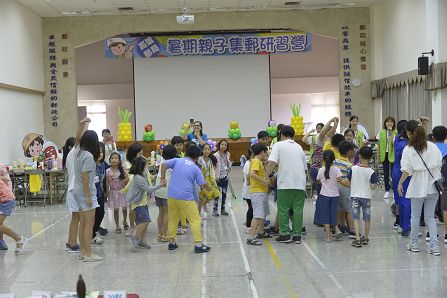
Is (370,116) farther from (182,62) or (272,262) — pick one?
(272,262)

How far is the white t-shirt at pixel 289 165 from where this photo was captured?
23.9ft

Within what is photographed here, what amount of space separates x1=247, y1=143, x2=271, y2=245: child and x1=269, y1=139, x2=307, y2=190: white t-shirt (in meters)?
0.22

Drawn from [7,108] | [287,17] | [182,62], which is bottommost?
[7,108]

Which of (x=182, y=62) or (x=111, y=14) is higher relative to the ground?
(x=111, y=14)

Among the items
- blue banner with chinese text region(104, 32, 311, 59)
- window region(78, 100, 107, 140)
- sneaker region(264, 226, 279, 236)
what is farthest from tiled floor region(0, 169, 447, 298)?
window region(78, 100, 107, 140)

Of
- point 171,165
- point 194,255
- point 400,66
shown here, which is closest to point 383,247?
point 194,255

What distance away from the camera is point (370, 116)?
20.8 metres

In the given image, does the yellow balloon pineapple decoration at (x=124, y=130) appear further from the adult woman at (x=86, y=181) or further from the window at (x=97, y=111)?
the adult woman at (x=86, y=181)

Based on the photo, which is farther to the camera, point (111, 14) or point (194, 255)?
point (111, 14)

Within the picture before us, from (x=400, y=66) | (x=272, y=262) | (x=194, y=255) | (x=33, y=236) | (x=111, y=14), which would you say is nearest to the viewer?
(x=272, y=262)

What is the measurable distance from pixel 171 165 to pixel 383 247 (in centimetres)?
257

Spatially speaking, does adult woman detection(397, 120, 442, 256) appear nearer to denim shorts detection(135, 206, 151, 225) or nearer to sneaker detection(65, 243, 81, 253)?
denim shorts detection(135, 206, 151, 225)

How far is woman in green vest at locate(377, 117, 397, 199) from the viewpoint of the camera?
10876 mm

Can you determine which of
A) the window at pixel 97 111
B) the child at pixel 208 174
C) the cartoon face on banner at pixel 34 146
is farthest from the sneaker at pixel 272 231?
the window at pixel 97 111
